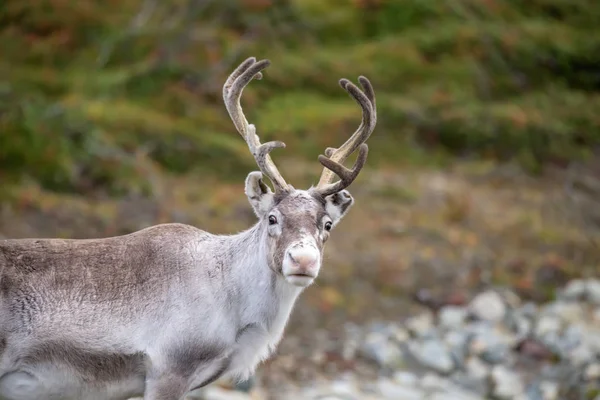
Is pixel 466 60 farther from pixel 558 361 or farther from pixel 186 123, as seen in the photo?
pixel 558 361

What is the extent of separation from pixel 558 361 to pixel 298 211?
7.49 meters

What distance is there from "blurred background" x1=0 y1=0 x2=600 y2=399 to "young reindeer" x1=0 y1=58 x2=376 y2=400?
4.40m

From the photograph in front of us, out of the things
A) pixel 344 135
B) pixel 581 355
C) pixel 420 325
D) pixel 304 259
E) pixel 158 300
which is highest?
pixel 344 135

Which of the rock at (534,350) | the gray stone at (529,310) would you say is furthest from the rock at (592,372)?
the gray stone at (529,310)

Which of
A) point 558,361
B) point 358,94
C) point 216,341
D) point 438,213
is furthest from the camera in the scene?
point 438,213

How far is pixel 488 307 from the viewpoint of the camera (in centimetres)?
1446

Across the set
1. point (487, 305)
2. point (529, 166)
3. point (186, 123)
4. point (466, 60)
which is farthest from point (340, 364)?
point (466, 60)

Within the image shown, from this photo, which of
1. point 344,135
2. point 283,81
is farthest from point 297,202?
point 283,81

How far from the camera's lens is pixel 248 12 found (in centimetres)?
2005

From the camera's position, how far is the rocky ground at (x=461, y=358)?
39.1ft

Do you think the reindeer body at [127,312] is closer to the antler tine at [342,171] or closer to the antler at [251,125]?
the antler at [251,125]

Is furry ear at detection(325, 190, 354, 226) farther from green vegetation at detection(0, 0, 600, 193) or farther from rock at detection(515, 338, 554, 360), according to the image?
green vegetation at detection(0, 0, 600, 193)

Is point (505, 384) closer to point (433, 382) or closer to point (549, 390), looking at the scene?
point (549, 390)

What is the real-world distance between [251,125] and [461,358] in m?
6.61
